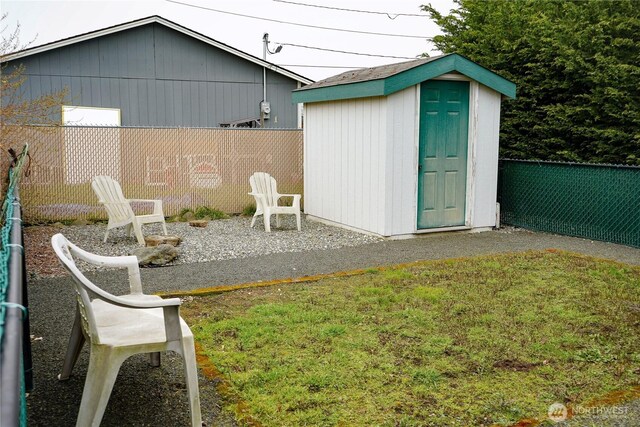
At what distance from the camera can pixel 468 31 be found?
12570mm

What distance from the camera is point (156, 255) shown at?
7.20 m

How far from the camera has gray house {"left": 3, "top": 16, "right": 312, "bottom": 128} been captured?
14758mm

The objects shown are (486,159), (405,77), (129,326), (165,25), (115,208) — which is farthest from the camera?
(165,25)

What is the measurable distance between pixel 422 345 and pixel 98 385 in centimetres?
228

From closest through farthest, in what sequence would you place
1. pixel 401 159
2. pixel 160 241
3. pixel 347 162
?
1. pixel 160 241
2. pixel 401 159
3. pixel 347 162

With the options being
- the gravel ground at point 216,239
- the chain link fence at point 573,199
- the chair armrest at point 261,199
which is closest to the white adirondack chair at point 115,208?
the gravel ground at point 216,239

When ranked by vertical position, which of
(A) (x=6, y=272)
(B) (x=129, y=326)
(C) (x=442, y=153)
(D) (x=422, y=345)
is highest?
(C) (x=442, y=153)

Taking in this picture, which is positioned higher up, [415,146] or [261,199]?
[415,146]

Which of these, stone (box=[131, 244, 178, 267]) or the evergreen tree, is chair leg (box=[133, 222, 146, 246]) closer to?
stone (box=[131, 244, 178, 267])

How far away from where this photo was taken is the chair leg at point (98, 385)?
9.57ft

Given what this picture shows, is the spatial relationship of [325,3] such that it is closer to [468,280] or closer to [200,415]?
[468,280]

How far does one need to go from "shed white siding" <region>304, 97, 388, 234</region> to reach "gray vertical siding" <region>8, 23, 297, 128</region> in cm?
611

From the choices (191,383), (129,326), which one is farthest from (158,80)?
(191,383)

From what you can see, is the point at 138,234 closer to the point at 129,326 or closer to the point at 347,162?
the point at 347,162
